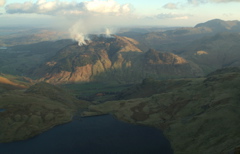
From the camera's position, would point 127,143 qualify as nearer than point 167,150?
No

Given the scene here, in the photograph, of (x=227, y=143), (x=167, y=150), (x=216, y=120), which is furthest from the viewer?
(x=216, y=120)

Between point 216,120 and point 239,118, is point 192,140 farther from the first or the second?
point 239,118

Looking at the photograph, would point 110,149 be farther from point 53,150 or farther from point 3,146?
point 3,146

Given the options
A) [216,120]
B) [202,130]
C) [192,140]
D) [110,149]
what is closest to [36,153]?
[110,149]

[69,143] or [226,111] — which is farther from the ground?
[226,111]

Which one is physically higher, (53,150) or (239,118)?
(239,118)

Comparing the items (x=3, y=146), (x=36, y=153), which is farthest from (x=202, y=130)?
(x=3, y=146)

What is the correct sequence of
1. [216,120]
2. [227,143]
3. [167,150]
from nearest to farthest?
[227,143] < [167,150] < [216,120]

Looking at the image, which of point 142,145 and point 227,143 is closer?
point 227,143

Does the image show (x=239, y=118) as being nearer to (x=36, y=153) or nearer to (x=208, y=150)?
(x=208, y=150)
